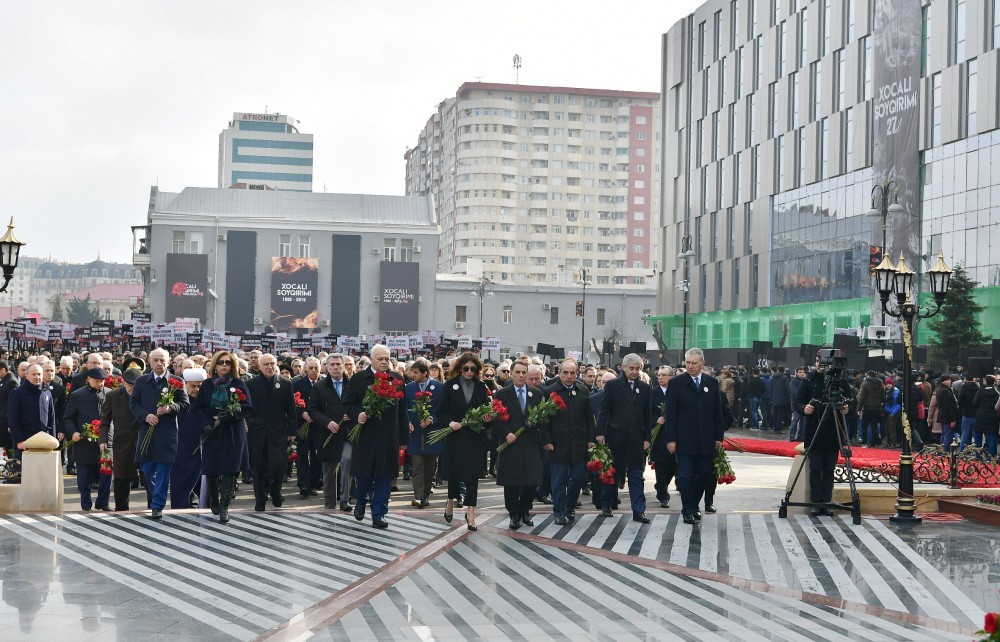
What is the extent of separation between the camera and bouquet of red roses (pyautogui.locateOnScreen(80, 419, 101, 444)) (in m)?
14.0

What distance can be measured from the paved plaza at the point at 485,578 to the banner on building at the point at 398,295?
72.8 m

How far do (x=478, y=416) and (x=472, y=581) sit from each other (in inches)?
126

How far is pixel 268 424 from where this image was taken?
1420cm

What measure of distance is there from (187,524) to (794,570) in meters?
6.13

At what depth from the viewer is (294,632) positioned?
793cm

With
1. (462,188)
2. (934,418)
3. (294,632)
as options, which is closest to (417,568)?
(294,632)

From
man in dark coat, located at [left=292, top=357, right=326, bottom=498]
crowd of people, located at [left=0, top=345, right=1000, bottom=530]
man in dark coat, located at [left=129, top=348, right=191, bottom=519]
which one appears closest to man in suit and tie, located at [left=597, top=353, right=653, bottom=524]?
crowd of people, located at [left=0, top=345, right=1000, bottom=530]

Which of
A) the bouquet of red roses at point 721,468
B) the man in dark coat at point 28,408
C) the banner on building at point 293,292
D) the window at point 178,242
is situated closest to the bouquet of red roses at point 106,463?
the man in dark coat at point 28,408

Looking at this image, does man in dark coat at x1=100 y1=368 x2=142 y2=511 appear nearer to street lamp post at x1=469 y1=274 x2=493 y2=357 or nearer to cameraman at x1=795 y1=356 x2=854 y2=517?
cameraman at x1=795 y1=356 x2=854 y2=517

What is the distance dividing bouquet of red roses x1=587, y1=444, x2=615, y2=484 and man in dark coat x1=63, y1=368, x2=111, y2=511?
18.0 feet

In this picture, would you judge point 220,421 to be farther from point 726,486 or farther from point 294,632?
point 726,486

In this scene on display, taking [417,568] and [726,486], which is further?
[726,486]

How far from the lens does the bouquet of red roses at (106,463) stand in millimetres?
13852

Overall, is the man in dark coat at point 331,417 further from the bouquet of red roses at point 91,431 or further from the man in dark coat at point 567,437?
the man in dark coat at point 567,437
